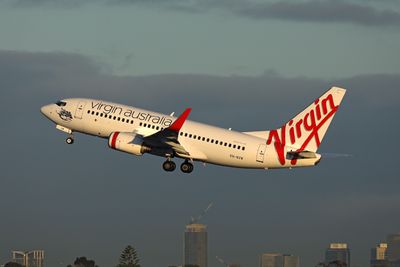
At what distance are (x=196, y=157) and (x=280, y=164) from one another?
31.2ft

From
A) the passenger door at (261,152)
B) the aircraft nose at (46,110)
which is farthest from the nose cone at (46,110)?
the passenger door at (261,152)

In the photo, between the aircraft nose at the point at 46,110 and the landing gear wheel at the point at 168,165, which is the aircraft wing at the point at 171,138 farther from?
the aircraft nose at the point at 46,110

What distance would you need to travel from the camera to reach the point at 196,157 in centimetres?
15912

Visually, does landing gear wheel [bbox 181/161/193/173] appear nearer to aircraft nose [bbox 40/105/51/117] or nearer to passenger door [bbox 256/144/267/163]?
passenger door [bbox 256/144/267/163]

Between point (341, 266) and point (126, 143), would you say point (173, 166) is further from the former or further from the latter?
point (341, 266)

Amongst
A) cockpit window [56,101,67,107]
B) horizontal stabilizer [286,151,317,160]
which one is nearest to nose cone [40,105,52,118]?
cockpit window [56,101,67,107]

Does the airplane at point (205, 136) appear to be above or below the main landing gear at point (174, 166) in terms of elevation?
above

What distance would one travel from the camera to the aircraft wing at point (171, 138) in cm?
15512

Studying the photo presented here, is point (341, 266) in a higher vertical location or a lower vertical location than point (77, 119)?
lower

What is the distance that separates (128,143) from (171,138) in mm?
4532

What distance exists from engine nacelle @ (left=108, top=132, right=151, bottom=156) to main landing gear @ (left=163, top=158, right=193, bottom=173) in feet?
9.67

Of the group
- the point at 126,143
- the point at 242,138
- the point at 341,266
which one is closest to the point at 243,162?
the point at 242,138

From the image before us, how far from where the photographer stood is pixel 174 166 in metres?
161

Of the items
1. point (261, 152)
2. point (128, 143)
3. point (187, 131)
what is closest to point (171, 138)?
point (187, 131)
